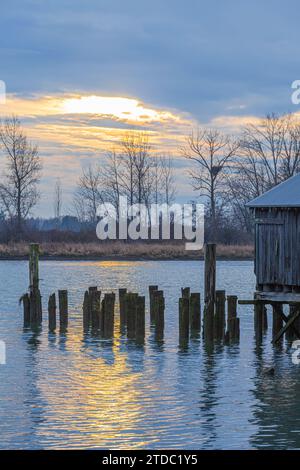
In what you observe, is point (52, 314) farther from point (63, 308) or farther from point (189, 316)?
point (189, 316)

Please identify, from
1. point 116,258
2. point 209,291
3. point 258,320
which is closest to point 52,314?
point 209,291

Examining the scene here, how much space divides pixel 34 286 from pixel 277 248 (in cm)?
1008

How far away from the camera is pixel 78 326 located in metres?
34.5

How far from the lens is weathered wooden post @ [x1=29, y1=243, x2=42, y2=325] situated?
3322 centimetres

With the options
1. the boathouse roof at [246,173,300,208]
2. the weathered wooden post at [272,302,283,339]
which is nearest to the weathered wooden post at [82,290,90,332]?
the weathered wooden post at [272,302,283,339]

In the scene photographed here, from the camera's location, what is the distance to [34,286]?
33.1 m

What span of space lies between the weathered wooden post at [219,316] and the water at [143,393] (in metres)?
0.59

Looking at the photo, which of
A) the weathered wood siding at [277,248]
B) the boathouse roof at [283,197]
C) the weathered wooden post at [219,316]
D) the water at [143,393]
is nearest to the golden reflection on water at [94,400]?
the water at [143,393]

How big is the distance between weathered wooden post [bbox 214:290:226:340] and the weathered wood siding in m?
2.00

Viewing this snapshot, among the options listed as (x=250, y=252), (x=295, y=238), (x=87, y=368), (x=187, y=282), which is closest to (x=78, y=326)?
(x=87, y=368)

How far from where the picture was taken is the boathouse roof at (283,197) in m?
25.5

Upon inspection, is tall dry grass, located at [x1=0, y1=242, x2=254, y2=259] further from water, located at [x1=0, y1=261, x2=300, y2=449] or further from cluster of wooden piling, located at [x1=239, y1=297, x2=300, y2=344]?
cluster of wooden piling, located at [x1=239, y1=297, x2=300, y2=344]

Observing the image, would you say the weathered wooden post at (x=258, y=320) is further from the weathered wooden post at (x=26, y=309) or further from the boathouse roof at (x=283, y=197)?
the weathered wooden post at (x=26, y=309)
